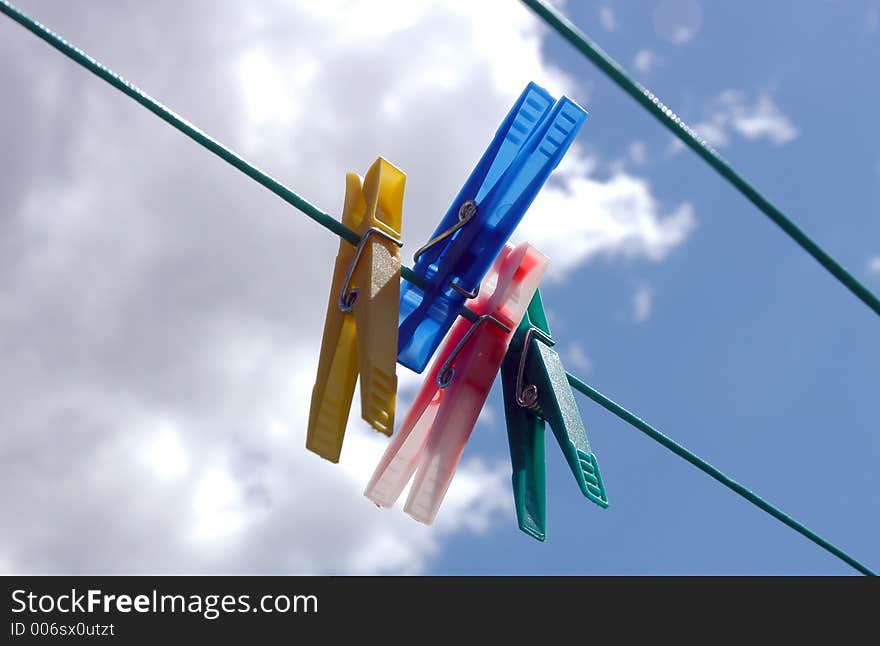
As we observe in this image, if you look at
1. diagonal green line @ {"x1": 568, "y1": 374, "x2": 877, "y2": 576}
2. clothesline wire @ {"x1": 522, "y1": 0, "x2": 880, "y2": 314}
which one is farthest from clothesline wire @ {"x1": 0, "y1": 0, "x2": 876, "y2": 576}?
clothesline wire @ {"x1": 522, "y1": 0, "x2": 880, "y2": 314}

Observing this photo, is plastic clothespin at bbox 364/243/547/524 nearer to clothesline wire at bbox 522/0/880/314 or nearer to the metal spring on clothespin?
the metal spring on clothespin

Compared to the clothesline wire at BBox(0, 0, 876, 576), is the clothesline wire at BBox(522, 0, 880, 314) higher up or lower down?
lower down

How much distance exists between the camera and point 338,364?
85.4 inches

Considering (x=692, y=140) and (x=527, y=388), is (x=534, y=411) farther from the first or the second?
(x=692, y=140)

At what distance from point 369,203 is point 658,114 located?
35.9 inches

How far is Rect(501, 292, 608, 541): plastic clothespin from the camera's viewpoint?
2340 millimetres

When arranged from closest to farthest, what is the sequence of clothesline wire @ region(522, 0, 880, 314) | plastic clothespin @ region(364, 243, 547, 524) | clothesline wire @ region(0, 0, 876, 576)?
clothesline wire @ region(522, 0, 880, 314)
clothesline wire @ region(0, 0, 876, 576)
plastic clothespin @ region(364, 243, 547, 524)

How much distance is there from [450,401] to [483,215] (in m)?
0.47

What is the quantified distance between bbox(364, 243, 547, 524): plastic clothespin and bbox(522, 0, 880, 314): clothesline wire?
0.93 metres

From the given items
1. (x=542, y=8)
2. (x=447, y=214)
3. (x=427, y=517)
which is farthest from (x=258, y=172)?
(x=427, y=517)

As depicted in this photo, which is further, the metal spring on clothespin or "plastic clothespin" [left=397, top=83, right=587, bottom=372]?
the metal spring on clothespin

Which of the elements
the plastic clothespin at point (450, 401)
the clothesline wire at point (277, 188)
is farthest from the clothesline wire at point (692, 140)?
the plastic clothespin at point (450, 401)

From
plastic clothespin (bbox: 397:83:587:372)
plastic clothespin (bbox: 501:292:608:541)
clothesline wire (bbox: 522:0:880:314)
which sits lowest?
clothesline wire (bbox: 522:0:880:314)

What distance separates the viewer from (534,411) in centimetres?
244
